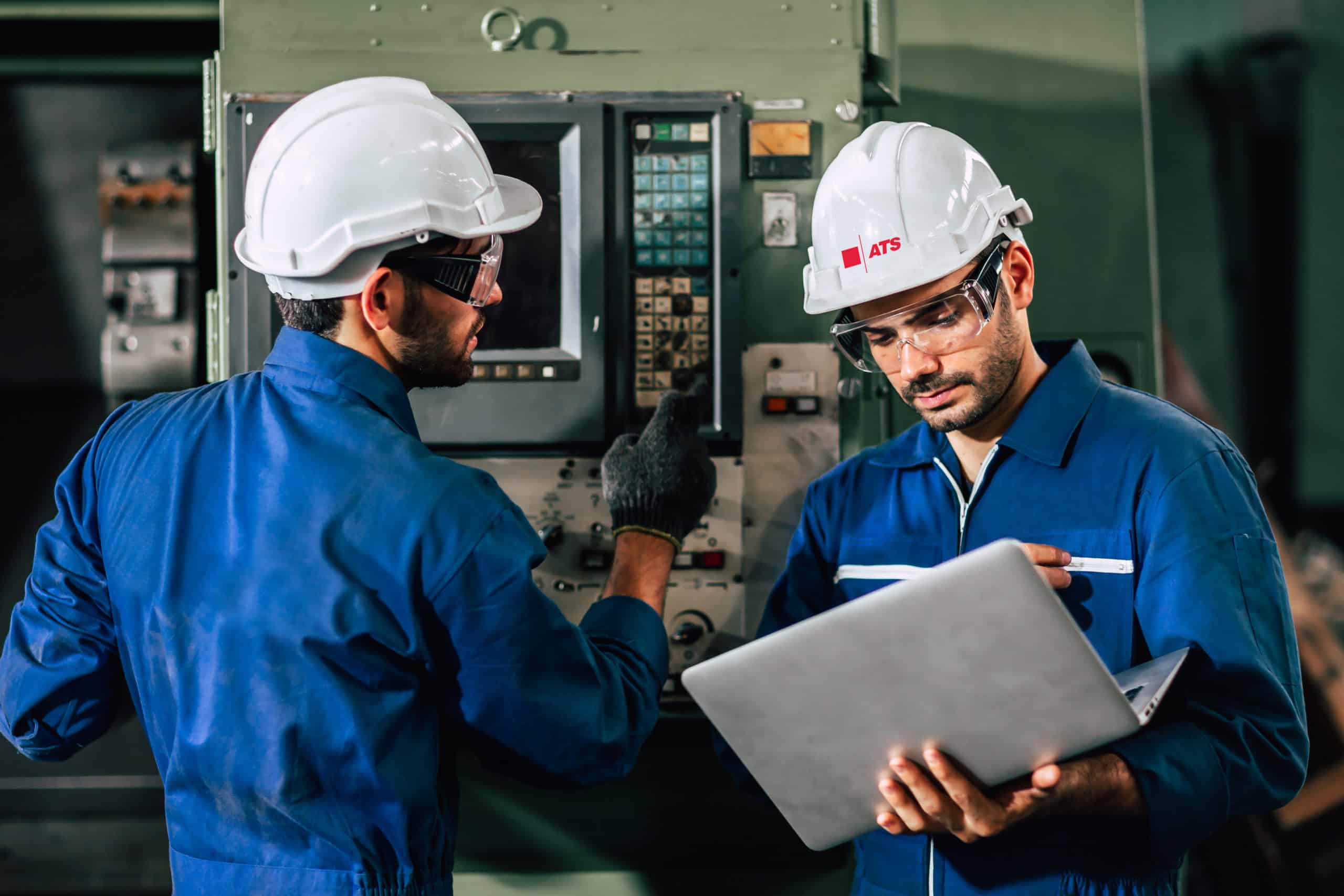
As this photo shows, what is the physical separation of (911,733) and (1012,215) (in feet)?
2.27

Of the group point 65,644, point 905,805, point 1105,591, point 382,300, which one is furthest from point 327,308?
point 1105,591

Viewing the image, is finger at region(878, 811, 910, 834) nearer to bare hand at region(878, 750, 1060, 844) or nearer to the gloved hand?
bare hand at region(878, 750, 1060, 844)

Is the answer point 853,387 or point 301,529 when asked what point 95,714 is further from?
point 853,387

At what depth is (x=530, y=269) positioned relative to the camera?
167 cm

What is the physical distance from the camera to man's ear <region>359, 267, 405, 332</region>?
119 cm

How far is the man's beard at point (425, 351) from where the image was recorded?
1212 millimetres

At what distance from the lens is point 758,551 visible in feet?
5.49

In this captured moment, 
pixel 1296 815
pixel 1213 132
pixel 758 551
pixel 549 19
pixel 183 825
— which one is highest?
pixel 1213 132

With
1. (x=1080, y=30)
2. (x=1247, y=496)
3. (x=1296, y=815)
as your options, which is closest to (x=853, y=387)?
(x=1247, y=496)

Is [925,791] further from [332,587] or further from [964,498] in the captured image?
[332,587]

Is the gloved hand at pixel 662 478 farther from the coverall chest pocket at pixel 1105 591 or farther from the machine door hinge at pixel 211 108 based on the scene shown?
the machine door hinge at pixel 211 108

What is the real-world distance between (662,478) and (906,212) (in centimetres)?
48

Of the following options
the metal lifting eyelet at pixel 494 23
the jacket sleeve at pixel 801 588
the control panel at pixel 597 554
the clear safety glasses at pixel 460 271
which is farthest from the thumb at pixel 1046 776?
the metal lifting eyelet at pixel 494 23

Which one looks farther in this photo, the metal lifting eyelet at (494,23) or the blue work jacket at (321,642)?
the metal lifting eyelet at (494,23)
